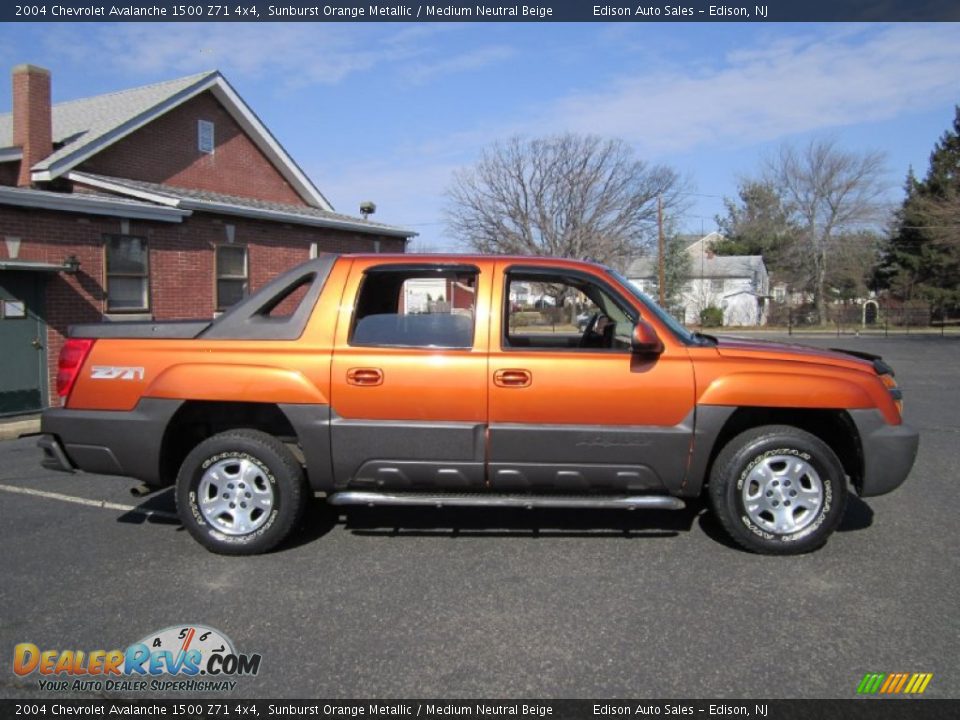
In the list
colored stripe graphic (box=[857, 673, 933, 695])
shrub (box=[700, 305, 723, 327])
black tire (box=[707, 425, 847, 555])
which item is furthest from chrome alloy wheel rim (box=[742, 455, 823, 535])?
shrub (box=[700, 305, 723, 327])

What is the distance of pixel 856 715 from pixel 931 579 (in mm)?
1651

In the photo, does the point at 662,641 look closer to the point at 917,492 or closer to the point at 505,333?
the point at 505,333

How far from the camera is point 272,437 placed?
14.6ft

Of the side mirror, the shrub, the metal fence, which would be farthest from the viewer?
the shrub

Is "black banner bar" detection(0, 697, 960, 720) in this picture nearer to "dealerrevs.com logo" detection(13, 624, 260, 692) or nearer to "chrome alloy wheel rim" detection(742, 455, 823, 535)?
"dealerrevs.com logo" detection(13, 624, 260, 692)

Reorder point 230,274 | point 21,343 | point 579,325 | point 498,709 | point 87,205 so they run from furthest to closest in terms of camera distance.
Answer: point 230,274, point 87,205, point 21,343, point 579,325, point 498,709

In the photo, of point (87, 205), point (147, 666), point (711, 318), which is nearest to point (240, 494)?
point (147, 666)

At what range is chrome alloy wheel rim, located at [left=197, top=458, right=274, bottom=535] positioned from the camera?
4.39 metres

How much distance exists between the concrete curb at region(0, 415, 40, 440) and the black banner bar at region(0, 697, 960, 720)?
24.5 feet

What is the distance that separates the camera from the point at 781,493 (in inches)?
169

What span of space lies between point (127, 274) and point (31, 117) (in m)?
3.85

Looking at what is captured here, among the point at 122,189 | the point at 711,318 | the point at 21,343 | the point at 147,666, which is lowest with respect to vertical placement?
the point at 147,666

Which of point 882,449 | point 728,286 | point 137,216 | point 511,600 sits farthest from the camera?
point 728,286

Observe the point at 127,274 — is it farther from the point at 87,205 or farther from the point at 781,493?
the point at 781,493
